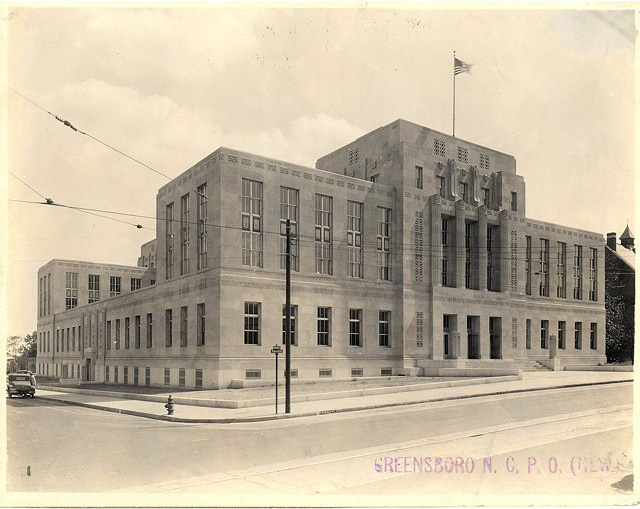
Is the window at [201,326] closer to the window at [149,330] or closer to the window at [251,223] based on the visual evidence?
the window at [251,223]

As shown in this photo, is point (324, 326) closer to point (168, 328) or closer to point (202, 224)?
point (202, 224)

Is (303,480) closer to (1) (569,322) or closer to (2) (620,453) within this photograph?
Answer: (2) (620,453)

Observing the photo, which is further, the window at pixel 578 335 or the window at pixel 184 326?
the window at pixel 578 335

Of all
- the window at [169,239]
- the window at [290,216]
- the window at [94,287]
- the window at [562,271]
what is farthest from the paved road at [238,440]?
the window at [94,287]

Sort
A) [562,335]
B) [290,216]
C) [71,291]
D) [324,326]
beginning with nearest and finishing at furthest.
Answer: [290,216]
[324,326]
[562,335]
[71,291]

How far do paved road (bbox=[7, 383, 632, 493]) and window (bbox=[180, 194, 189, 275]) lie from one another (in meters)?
16.4

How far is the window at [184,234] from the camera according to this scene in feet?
132

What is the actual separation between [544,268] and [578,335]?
8.83m

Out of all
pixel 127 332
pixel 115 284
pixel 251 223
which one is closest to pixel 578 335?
pixel 251 223

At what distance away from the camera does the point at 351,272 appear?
4175 centimetres

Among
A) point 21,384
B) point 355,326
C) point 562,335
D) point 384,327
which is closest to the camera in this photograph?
point 21,384

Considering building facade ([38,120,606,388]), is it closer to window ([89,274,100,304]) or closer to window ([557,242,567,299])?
window ([557,242,567,299])

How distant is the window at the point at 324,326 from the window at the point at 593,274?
34.8 metres

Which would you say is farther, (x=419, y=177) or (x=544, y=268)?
(x=544, y=268)
